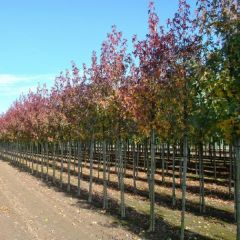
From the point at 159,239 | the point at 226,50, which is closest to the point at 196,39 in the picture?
the point at 226,50

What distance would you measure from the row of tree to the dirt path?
79.5 inches

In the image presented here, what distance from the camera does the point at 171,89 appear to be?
44.2ft

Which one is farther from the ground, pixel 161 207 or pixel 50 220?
pixel 161 207

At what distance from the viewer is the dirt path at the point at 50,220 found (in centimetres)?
1398

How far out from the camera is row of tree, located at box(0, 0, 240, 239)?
33.5 ft

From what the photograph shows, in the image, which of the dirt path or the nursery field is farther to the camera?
the nursery field

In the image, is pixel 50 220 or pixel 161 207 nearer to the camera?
pixel 50 220

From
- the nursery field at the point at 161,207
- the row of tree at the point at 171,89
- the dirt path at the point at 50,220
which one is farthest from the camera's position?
the nursery field at the point at 161,207

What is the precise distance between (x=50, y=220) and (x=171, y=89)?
6806 millimetres

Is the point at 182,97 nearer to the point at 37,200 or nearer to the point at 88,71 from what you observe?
the point at 88,71

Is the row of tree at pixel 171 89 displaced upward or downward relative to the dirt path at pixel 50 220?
upward

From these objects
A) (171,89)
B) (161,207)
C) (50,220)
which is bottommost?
(50,220)

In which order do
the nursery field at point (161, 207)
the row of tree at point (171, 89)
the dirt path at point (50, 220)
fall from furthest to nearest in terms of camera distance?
1. the nursery field at point (161, 207)
2. the dirt path at point (50, 220)
3. the row of tree at point (171, 89)

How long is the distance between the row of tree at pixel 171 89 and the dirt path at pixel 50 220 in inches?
79.5
